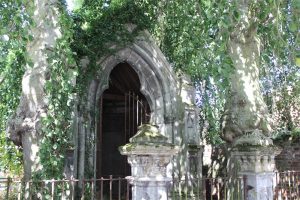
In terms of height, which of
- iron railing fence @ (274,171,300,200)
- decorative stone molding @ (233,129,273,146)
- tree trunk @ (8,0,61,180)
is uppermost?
tree trunk @ (8,0,61,180)

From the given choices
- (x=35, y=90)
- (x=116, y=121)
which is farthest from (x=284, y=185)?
(x=116, y=121)

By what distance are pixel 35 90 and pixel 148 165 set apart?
2.22m

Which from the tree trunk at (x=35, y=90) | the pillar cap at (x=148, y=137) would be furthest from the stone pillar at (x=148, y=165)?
the tree trunk at (x=35, y=90)

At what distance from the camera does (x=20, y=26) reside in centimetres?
530

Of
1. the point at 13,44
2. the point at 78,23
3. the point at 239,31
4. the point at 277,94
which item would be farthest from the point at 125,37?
the point at 277,94

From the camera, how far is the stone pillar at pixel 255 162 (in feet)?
18.9

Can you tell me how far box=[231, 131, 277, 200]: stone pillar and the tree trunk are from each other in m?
3.07

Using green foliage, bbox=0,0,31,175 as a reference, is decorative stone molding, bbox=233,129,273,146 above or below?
below

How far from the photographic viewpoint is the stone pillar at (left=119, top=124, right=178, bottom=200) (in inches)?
189

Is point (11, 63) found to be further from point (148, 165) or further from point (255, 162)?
point (255, 162)

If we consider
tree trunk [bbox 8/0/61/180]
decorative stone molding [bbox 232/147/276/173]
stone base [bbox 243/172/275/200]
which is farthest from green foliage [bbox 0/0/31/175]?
stone base [bbox 243/172/275/200]

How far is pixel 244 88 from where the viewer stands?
641cm

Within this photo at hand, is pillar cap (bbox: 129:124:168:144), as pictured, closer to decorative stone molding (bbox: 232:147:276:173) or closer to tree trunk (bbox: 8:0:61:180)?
decorative stone molding (bbox: 232:147:276:173)

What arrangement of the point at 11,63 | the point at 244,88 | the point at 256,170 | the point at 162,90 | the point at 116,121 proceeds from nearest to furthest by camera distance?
the point at 256,170, the point at 244,88, the point at 11,63, the point at 162,90, the point at 116,121
